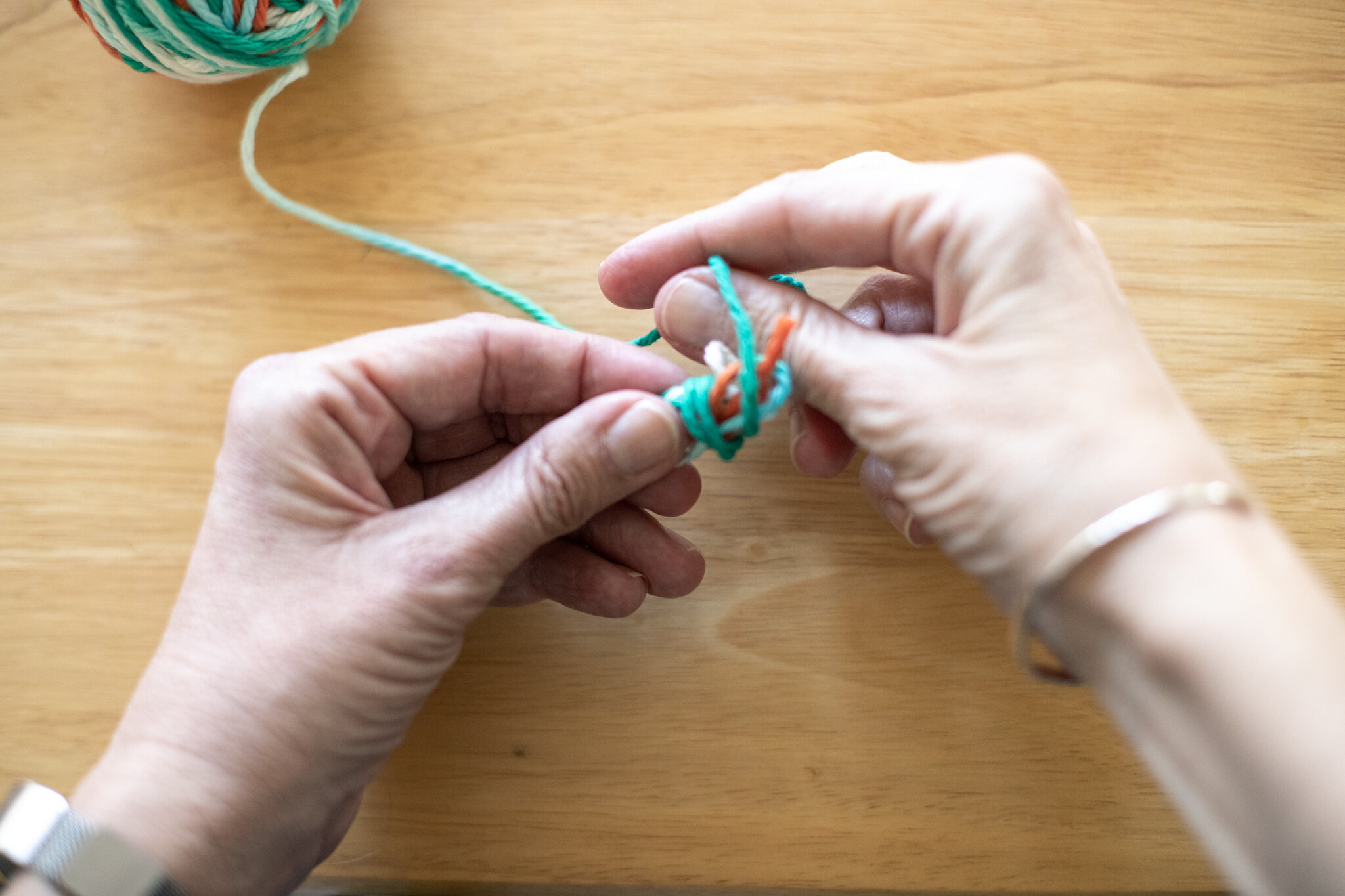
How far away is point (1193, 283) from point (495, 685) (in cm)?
79

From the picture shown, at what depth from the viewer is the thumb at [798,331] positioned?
60cm

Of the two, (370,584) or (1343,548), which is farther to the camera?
(1343,548)

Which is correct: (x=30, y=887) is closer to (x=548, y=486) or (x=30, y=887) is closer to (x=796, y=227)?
(x=548, y=486)

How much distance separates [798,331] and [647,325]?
0.22 meters

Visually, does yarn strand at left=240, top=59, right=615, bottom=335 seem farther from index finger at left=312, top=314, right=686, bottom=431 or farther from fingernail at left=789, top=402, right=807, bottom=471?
fingernail at left=789, top=402, right=807, bottom=471

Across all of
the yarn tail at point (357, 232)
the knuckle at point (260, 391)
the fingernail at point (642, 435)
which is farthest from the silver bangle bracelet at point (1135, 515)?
the knuckle at point (260, 391)

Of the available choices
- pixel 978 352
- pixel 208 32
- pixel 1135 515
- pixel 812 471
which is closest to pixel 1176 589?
pixel 1135 515

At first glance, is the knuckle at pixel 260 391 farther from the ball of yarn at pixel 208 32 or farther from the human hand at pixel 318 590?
the ball of yarn at pixel 208 32

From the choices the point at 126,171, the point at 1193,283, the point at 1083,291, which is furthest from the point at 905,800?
the point at 126,171

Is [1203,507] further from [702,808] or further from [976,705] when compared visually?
[702,808]

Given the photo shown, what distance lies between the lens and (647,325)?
0.80 m

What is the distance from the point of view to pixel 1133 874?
731 millimetres

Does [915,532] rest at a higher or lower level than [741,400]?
lower

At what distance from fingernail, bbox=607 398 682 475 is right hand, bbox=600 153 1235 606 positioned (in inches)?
4.0
